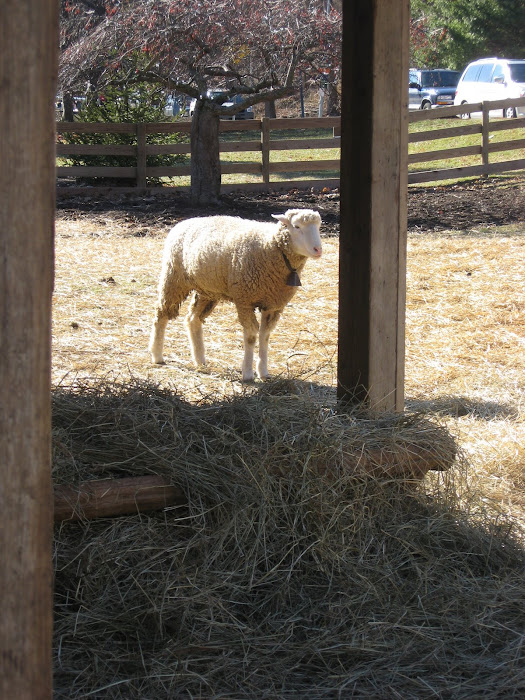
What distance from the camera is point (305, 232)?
5.74 m

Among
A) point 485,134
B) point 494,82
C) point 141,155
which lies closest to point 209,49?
point 141,155

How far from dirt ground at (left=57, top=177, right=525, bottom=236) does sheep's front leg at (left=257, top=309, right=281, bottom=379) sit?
577cm

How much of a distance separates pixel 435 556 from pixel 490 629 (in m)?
0.44

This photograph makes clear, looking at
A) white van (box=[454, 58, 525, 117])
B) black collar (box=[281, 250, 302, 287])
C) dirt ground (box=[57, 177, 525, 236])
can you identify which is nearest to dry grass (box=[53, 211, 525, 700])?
black collar (box=[281, 250, 302, 287])

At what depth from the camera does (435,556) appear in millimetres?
3236

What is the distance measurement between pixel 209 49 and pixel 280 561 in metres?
11.9

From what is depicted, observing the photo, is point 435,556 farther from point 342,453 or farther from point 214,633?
point 214,633

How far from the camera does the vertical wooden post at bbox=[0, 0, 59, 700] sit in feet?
5.59

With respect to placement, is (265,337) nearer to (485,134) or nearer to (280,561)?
(280,561)

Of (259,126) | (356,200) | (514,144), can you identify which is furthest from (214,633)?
(514,144)

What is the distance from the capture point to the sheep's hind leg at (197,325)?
253 inches

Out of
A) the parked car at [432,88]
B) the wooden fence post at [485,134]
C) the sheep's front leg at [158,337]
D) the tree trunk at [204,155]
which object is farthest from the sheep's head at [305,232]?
the parked car at [432,88]

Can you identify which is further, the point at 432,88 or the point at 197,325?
the point at 432,88

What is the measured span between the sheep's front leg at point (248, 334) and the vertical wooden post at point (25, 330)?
4.28m
